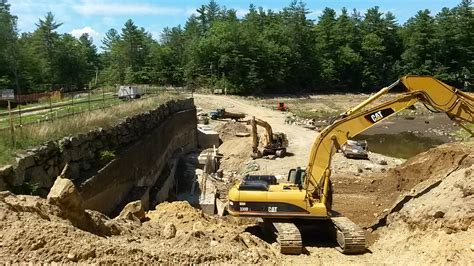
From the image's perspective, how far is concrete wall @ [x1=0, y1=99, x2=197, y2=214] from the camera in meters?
12.8

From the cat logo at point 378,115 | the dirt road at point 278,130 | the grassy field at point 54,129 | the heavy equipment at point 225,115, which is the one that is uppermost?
the cat logo at point 378,115

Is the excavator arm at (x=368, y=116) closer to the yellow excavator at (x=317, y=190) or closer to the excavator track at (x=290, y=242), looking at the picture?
the yellow excavator at (x=317, y=190)

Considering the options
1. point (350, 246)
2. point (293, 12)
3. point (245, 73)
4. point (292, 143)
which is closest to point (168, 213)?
point (350, 246)

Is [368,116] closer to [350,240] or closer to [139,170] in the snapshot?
[350,240]

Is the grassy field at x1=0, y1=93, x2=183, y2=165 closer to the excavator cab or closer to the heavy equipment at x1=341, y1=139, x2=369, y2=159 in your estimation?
the excavator cab

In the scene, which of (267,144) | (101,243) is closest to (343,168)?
(267,144)

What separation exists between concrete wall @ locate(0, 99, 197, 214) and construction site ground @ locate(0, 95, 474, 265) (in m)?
1.97

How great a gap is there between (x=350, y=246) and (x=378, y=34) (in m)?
96.4

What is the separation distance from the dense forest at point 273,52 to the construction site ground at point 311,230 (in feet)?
153

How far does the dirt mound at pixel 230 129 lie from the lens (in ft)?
130

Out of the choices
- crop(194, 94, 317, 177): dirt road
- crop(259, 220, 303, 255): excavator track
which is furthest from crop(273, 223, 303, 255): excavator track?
crop(194, 94, 317, 177): dirt road

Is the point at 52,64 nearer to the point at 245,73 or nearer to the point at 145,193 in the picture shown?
the point at 245,73

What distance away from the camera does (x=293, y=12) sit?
322 ft

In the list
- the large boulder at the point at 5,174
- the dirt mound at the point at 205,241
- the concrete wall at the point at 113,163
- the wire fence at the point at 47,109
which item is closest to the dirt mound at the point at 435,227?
the dirt mound at the point at 205,241
